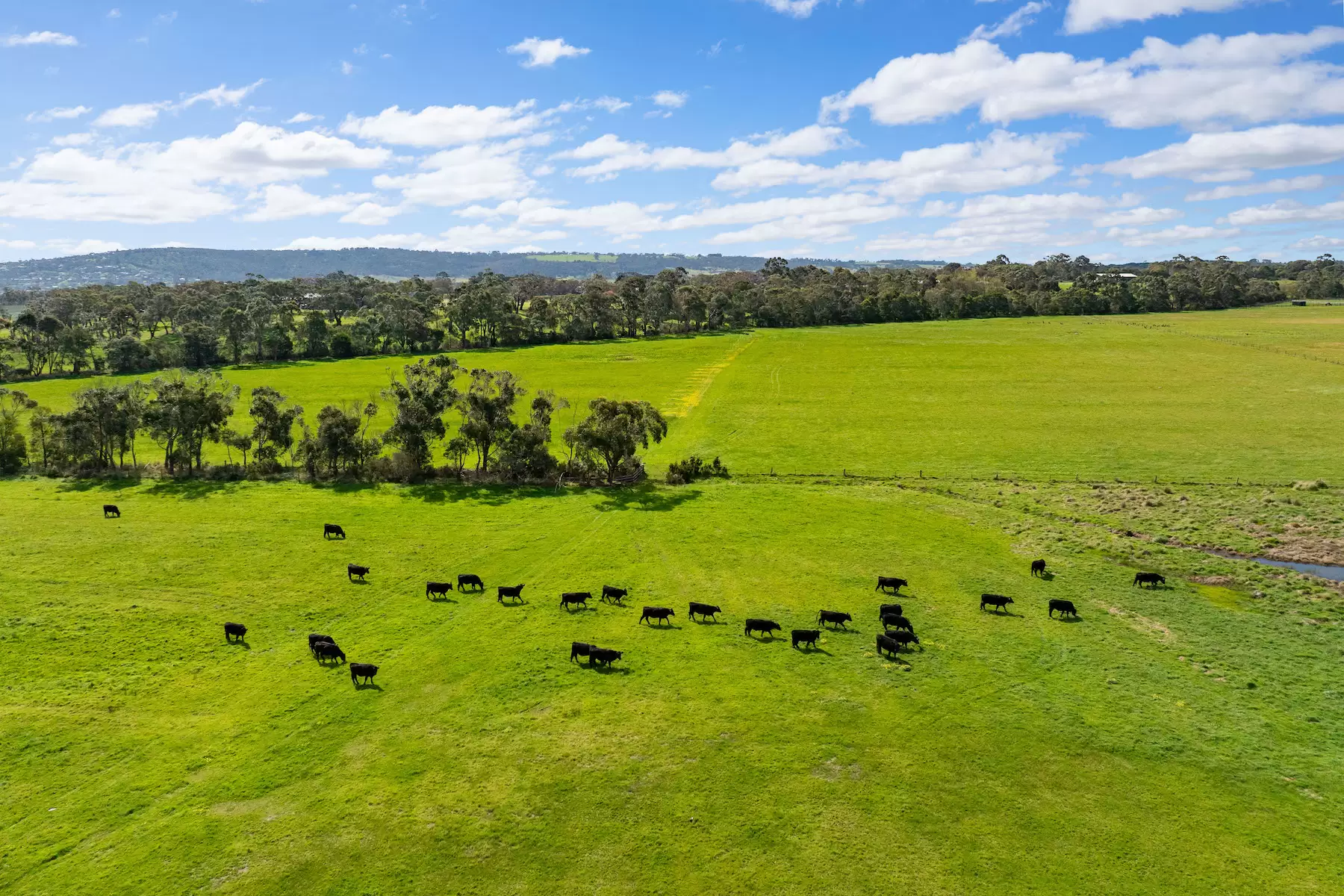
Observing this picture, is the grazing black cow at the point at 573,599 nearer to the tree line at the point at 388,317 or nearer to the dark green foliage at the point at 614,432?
the dark green foliage at the point at 614,432

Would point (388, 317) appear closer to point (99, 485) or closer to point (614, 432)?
point (99, 485)

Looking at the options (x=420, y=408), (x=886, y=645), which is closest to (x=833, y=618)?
(x=886, y=645)

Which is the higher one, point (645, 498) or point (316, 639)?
point (645, 498)

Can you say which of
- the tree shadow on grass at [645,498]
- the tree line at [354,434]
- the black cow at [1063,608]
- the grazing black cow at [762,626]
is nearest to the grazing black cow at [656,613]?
the grazing black cow at [762,626]

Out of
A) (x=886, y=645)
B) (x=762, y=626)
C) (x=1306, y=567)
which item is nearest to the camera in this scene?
(x=886, y=645)

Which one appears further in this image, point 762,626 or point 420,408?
point 420,408

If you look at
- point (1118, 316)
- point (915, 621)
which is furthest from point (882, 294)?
point (915, 621)

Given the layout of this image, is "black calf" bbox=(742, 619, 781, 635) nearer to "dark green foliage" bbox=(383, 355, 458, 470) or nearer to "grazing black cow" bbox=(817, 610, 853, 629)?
"grazing black cow" bbox=(817, 610, 853, 629)

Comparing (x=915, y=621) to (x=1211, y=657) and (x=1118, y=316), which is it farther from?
(x=1118, y=316)
